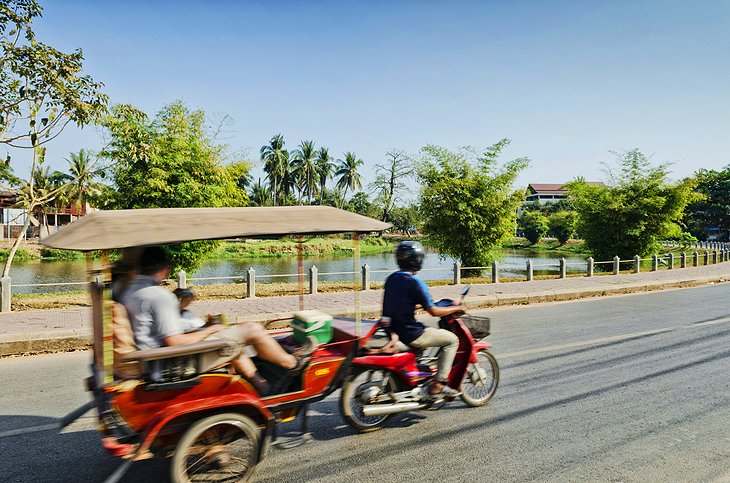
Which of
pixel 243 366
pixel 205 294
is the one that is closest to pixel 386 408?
pixel 243 366

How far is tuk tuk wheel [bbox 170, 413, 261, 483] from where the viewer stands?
3383 mm

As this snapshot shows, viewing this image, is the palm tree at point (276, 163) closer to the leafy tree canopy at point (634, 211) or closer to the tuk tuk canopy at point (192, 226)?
the leafy tree canopy at point (634, 211)

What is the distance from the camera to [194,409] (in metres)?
3.38

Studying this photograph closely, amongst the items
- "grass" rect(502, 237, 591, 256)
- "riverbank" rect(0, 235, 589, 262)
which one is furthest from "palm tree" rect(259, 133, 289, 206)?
"grass" rect(502, 237, 591, 256)

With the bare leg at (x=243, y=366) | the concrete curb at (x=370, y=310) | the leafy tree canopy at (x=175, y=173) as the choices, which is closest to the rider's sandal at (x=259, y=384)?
the bare leg at (x=243, y=366)

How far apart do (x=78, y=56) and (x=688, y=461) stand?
12.6m

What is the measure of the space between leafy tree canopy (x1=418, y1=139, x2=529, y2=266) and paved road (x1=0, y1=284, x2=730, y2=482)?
13314mm

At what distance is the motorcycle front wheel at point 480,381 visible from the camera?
5.23 m

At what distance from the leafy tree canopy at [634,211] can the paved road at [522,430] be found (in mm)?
19770

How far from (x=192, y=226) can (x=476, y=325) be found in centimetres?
298

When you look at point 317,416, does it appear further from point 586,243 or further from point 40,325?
point 586,243

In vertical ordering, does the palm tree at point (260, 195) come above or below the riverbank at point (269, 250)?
above

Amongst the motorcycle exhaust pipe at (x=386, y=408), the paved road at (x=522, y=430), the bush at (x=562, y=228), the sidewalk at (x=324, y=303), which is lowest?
the paved road at (x=522, y=430)

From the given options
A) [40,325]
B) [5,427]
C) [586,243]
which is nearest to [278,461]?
[5,427]
